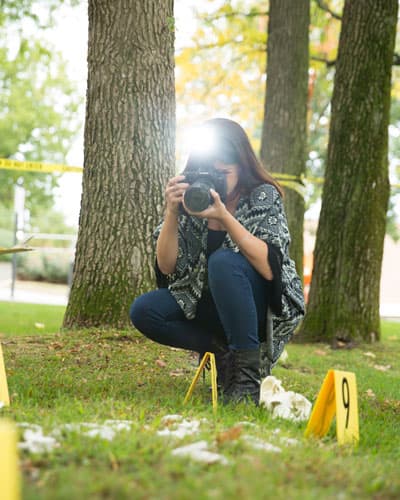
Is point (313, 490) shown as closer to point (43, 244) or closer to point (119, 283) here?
point (119, 283)

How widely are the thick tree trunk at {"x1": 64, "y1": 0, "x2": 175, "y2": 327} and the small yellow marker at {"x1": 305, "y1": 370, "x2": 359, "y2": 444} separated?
2093 mm

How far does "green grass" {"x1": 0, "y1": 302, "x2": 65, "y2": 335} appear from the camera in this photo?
625 cm

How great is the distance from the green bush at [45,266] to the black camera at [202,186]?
1650 centimetres

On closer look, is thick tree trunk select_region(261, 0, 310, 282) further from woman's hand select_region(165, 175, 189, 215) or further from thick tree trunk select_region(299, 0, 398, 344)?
woman's hand select_region(165, 175, 189, 215)

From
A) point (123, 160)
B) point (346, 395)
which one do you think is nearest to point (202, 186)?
point (346, 395)

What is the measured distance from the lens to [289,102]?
7.78m

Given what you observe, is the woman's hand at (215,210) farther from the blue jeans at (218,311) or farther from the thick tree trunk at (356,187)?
the thick tree trunk at (356,187)

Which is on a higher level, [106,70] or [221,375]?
[106,70]

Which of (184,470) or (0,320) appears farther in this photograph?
(0,320)

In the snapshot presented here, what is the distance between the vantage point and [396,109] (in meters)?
19.3

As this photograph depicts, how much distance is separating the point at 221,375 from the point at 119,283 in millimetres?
1279

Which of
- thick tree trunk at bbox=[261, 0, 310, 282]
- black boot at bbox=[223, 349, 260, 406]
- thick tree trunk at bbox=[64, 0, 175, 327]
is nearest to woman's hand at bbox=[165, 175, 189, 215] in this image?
black boot at bbox=[223, 349, 260, 406]

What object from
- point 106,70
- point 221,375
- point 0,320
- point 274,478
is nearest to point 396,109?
point 0,320

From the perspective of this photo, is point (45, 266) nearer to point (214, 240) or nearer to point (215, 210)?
point (214, 240)
